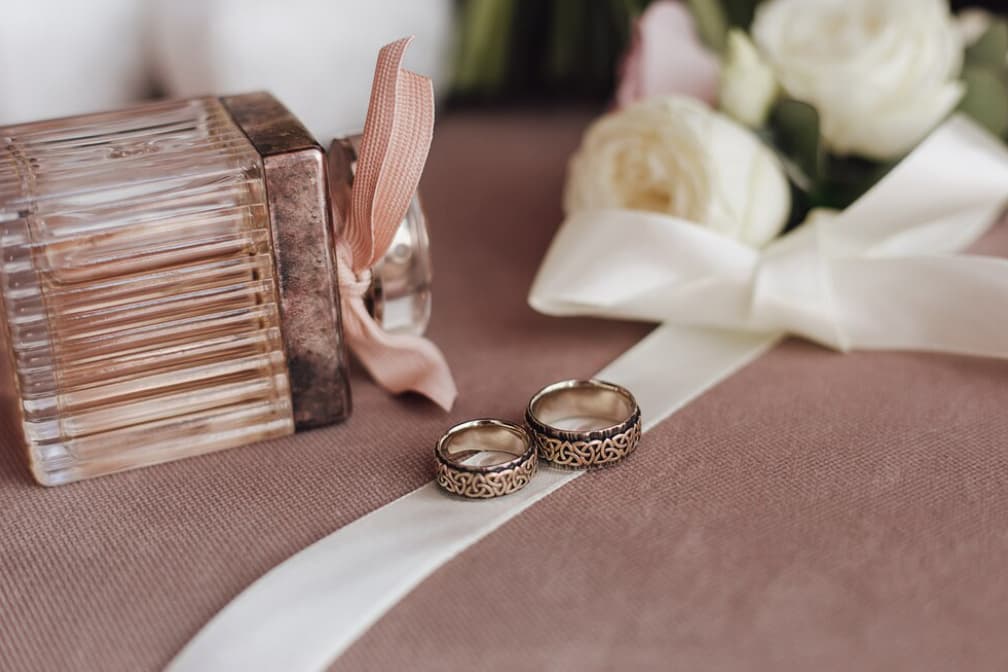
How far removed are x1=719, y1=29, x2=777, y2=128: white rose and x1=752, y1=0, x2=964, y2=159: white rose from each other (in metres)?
0.02

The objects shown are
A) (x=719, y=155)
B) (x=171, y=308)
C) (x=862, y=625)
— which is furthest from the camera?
(x=719, y=155)

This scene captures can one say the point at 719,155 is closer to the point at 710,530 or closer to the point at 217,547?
the point at 710,530

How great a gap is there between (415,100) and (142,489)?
26 centimetres

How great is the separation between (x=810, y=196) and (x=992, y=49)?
0.21 m

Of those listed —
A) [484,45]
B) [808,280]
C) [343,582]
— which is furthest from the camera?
[484,45]

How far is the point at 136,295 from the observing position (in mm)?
560

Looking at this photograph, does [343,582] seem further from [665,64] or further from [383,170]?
[665,64]

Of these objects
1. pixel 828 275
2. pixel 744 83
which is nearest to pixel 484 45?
pixel 744 83

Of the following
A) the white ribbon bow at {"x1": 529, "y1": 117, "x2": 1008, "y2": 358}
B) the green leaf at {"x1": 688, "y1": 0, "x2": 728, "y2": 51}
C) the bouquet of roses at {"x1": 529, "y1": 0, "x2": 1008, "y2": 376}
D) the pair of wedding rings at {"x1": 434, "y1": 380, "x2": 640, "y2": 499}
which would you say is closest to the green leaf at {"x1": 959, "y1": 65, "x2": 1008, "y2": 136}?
the bouquet of roses at {"x1": 529, "y1": 0, "x2": 1008, "y2": 376}

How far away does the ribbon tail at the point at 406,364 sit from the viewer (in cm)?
64

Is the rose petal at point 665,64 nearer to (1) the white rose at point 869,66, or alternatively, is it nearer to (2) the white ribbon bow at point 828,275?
(1) the white rose at point 869,66

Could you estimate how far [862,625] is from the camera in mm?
455


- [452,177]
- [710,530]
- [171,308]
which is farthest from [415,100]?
[452,177]

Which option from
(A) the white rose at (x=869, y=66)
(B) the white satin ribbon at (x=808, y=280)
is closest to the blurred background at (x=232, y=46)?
(A) the white rose at (x=869, y=66)
